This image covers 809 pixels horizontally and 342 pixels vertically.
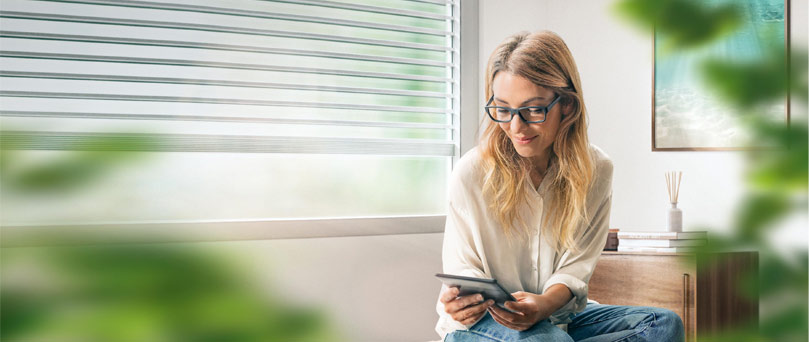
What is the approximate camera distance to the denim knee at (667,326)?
5.56 feet

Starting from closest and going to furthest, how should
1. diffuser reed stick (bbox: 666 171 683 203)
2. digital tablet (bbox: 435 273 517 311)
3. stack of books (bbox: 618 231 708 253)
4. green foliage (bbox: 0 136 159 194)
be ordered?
green foliage (bbox: 0 136 159 194) → digital tablet (bbox: 435 273 517 311) → stack of books (bbox: 618 231 708 253) → diffuser reed stick (bbox: 666 171 683 203)

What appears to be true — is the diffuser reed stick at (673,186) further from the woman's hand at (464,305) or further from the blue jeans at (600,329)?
the woman's hand at (464,305)

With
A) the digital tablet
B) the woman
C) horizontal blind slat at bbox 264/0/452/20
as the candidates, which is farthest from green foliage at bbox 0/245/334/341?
horizontal blind slat at bbox 264/0/452/20

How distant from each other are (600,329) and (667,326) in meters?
0.16

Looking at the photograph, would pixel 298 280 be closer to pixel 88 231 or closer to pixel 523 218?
pixel 523 218

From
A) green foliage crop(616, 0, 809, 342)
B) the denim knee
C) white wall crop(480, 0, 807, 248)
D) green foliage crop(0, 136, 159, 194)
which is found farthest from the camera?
white wall crop(480, 0, 807, 248)

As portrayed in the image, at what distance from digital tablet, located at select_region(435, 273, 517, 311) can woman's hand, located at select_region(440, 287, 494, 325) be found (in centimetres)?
2

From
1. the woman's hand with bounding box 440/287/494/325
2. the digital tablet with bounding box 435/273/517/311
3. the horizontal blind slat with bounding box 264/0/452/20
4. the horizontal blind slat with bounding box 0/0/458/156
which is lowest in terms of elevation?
the woman's hand with bounding box 440/287/494/325

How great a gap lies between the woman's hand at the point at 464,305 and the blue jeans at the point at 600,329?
0.05 meters

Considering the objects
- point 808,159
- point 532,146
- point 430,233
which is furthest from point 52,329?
point 430,233

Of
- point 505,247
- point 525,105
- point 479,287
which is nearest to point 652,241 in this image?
point 505,247

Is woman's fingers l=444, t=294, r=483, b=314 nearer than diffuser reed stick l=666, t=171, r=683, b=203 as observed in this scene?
Yes

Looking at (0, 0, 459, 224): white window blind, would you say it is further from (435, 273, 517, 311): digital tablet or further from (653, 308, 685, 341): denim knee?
(653, 308, 685, 341): denim knee

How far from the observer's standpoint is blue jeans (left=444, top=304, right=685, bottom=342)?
61.4 inches
